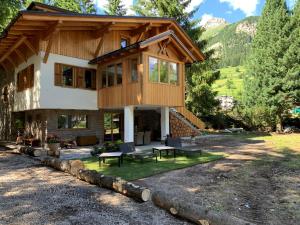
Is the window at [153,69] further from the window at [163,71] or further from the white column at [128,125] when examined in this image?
the white column at [128,125]

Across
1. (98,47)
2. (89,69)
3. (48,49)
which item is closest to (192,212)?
(48,49)

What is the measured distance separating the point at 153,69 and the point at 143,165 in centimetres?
628

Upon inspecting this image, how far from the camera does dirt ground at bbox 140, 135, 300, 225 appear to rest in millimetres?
6043

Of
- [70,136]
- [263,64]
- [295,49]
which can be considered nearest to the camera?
[70,136]

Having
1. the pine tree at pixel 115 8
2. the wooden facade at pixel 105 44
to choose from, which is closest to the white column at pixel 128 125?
the wooden facade at pixel 105 44

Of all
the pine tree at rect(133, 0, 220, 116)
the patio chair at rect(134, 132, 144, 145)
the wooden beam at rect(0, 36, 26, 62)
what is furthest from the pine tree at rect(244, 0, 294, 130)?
the wooden beam at rect(0, 36, 26, 62)

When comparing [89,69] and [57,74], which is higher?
[89,69]

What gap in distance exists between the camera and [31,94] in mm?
17031

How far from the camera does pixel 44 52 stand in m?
15.8

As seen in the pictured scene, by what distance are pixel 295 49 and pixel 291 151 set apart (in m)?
15.6

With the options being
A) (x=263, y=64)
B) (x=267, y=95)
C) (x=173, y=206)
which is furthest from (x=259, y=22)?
(x=173, y=206)

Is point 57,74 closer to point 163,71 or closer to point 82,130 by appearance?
point 82,130

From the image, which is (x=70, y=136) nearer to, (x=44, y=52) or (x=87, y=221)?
(x=44, y=52)

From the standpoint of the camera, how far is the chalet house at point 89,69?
15058mm
